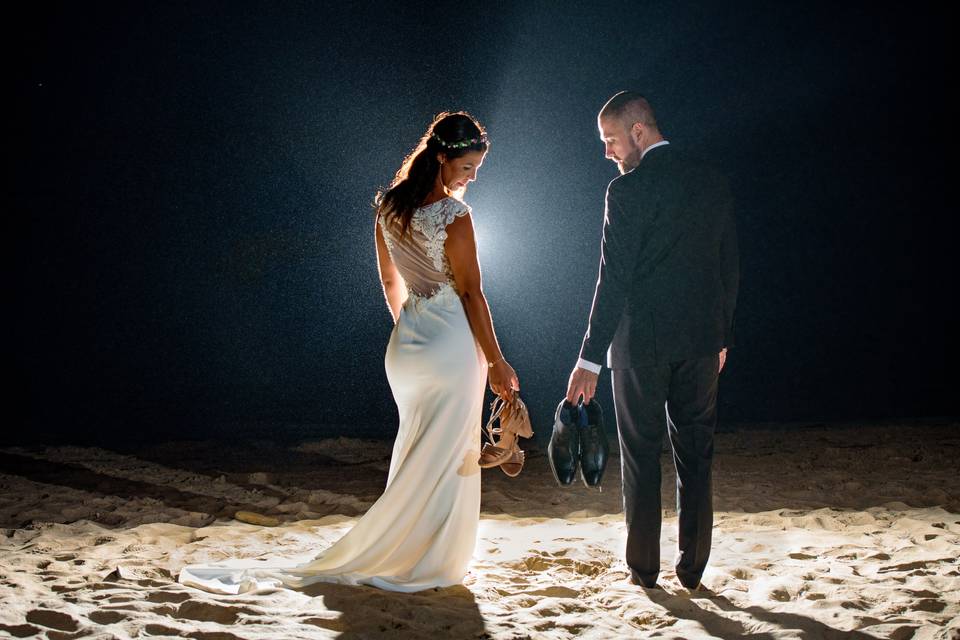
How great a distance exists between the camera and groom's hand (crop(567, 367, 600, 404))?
2340 millimetres

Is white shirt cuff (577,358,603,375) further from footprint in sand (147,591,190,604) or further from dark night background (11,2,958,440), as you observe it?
dark night background (11,2,958,440)

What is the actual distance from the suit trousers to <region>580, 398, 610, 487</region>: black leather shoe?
7cm

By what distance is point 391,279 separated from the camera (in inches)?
105

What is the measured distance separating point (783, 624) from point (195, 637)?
4.97ft

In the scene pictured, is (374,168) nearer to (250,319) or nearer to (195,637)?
(250,319)

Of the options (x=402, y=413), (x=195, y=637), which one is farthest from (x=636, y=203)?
(x=195, y=637)

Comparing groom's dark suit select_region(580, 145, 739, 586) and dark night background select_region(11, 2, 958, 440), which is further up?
dark night background select_region(11, 2, 958, 440)

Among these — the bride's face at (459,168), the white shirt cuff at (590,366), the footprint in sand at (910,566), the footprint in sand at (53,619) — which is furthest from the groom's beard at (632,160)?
the footprint in sand at (53,619)

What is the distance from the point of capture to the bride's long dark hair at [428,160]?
2402 mm

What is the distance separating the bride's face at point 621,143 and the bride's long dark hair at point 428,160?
37cm

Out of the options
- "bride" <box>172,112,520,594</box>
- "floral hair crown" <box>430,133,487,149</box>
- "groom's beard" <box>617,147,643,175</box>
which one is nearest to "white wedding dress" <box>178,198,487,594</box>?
"bride" <box>172,112,520,594</box>

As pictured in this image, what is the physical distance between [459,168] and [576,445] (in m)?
0.92

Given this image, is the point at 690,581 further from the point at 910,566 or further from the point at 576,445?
the point at 910,566

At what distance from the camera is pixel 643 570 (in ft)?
7.97
